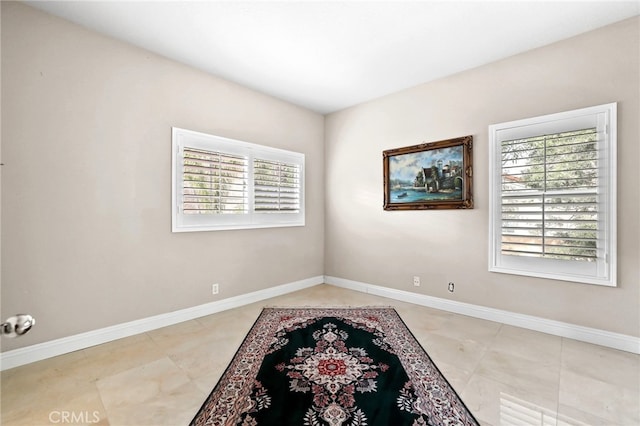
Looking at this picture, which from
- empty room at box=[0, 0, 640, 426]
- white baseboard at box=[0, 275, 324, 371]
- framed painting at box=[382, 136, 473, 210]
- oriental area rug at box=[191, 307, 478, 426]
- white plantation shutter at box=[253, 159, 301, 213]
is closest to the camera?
oriental area rug at box=[191, 307, 478, 426]

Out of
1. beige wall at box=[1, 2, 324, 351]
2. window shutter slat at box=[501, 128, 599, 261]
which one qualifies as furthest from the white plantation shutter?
window shutter slat at box=[501, 128, 599, 261]

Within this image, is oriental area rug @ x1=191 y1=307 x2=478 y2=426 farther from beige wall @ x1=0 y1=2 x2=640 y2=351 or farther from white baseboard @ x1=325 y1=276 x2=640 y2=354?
beige wall @ x1=0 y1=2 x2=640 y2=351

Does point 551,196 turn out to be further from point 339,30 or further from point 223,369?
point 223,369

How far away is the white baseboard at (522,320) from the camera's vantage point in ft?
8.54

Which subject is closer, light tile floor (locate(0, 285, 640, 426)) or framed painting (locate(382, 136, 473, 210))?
light tile floor (locate(0, 285, 640, 426))

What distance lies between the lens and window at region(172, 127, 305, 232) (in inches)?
130

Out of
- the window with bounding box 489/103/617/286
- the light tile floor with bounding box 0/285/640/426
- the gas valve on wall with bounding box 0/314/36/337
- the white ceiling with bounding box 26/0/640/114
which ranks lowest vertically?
the light tile floor with bounding box 0/285/640/426

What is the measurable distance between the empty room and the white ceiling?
0.02 metres

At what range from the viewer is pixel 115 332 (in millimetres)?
2820

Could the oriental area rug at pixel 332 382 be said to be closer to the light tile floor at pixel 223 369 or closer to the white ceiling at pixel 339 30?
the light tile floor at pixel 223 369

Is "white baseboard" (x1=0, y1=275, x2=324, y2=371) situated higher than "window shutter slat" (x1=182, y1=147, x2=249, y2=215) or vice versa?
"window shutter slat" (x1=182, y1=147, x2=249, y2=215)

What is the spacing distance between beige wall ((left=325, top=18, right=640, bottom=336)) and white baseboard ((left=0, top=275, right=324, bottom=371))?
1722 mm

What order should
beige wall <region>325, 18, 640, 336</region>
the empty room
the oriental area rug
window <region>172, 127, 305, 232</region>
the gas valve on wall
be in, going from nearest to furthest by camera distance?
the gas valve on wall < the oriental area rug < the empty room < beige wall <region>325, 18, 640, 336</region> < window <region>172, 127, 305, 232</region>

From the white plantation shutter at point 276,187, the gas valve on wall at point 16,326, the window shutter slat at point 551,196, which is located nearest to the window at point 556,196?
the window shutter slat at point 551,196
